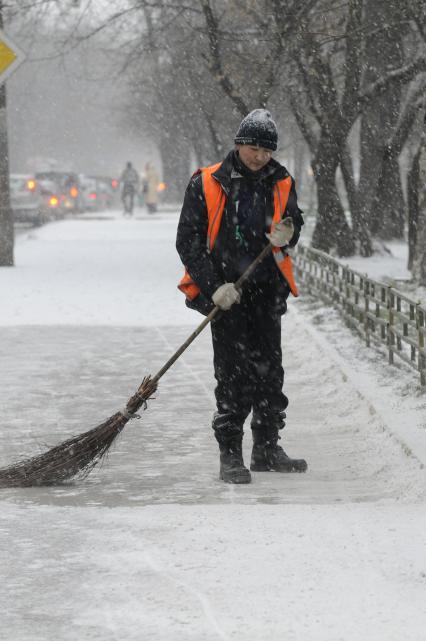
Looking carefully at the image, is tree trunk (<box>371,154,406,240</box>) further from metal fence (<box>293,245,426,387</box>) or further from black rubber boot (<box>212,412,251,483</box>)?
black rubber boot (<box>212,412,251,483</box>)

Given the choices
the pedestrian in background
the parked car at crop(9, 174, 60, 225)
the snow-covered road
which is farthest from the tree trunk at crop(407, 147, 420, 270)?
the pedestrian in background

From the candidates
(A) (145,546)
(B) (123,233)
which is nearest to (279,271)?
(A) (145,546)

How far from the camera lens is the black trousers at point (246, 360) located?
6785 mm

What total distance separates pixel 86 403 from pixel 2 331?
422 centimetres

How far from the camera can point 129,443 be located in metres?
8.09

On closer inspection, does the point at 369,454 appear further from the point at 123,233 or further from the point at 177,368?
the point at 123,233

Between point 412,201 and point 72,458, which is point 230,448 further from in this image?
point 412,201

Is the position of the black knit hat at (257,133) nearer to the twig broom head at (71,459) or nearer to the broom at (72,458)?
the broom at (72,458)

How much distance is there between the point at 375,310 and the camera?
1140 centimetres

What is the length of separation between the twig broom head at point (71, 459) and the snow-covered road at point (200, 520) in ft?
0.32

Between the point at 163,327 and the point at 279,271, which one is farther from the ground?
the point at 279,271

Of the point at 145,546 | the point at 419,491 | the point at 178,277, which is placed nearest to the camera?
the point at 145,546

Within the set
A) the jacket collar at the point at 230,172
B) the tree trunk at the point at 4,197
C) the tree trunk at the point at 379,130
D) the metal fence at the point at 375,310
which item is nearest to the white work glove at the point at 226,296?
the jacket collar at the point at 230,172

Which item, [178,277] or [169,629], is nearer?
[169,629]
